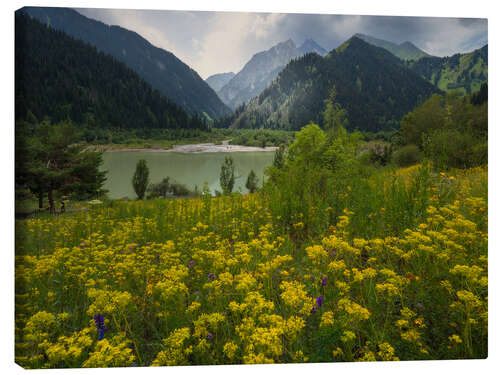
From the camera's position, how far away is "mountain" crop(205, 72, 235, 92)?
183 inches

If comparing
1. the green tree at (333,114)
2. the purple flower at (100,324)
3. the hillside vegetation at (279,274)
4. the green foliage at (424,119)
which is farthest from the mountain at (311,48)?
the purple flower at (100,324)

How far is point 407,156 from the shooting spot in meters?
5.03

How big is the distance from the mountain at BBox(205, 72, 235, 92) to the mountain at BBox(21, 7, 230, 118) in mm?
91

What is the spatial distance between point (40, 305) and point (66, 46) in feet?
12.4

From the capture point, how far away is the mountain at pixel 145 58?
3.42m

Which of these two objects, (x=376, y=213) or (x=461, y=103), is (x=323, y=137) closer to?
(x=376, y=213)

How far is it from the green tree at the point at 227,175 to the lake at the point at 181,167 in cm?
7

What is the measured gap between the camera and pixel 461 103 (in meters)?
4.18

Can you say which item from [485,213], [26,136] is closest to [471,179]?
[485,213]

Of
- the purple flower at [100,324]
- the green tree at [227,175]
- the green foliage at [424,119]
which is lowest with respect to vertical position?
→ the purple flower at [100,324]

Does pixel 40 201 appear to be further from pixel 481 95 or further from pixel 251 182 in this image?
pixel 481 95

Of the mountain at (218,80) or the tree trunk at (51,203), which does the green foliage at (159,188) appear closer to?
the tree trunk at (51,203)

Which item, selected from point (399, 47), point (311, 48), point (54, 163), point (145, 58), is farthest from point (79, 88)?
point (399, 47)

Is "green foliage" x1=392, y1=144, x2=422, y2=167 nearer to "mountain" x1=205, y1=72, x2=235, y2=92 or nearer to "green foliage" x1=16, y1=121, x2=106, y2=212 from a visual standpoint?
"mountain" x1=205, y1=72, x2=235, y2=92
